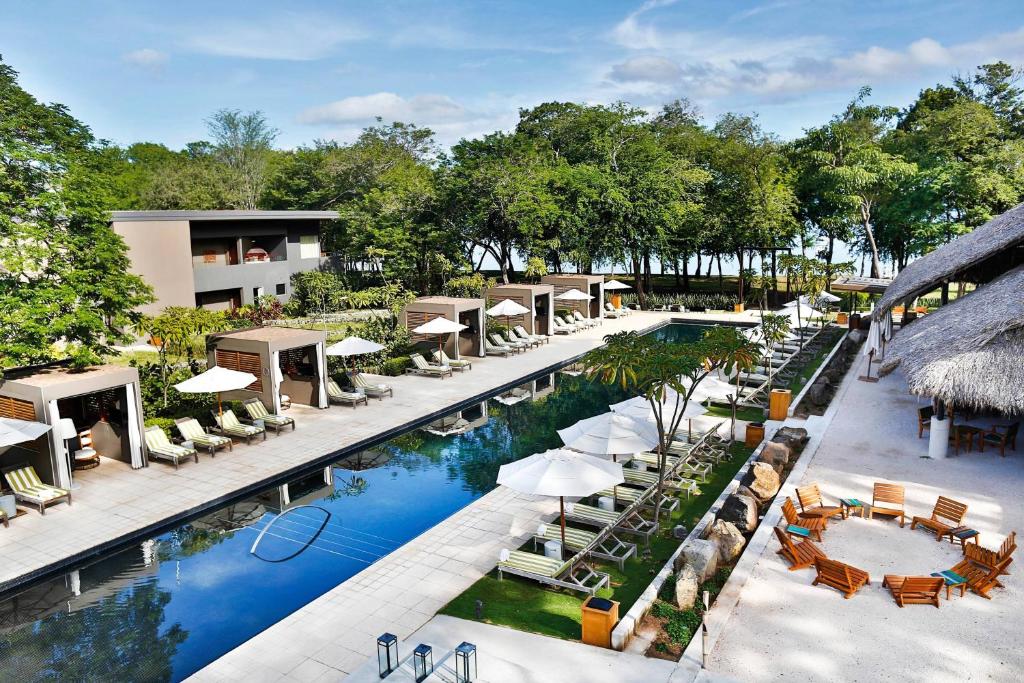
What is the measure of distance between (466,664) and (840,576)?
5.38m

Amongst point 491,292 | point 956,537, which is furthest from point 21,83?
point 956,537

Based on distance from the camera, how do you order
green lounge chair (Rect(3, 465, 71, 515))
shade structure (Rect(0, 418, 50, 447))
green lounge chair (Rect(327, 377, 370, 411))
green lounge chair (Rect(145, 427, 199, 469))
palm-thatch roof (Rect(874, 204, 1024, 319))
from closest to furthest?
shade structure (Rect(0, 418, 50, 447)), green lounge chair (Rect(3, 465, 71, 515)), green lounge chair (Rect(145, 427, 199, 469)), palm-thatch roof (Rect(874, 204, 1024, 319)), green lounge chair (Rect(327, 377, 370, 411))

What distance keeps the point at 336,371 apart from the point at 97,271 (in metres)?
8.66

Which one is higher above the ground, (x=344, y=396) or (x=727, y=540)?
(x=344, y=396)

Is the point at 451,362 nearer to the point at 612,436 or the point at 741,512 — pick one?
the point at 612,436

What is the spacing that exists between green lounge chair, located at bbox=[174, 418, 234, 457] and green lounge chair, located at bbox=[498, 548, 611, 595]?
341 inches

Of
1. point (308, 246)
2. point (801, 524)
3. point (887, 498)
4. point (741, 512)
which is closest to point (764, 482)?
point (741, 512)

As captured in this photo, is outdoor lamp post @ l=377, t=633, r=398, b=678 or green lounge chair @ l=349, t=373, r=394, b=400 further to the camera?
green lounge chair @ l=349, t=373, r=394, b=400

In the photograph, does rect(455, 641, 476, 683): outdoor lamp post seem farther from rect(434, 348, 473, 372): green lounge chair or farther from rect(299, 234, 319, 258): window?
rect(299, 234, 319, 258): window

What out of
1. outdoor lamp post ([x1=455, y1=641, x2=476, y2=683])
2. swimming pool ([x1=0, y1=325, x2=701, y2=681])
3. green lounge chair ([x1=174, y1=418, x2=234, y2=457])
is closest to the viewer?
outdoor lamp post ([x1=455, y1=641, x2=476, y2=683])

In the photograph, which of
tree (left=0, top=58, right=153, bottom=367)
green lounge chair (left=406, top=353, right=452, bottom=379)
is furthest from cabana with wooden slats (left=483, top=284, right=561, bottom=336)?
tree (left=0, top=58, right=153, bottom=367)

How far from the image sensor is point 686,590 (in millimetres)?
9625

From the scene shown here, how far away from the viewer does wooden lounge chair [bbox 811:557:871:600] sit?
9602mm

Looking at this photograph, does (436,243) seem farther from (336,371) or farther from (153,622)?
(153,622)
